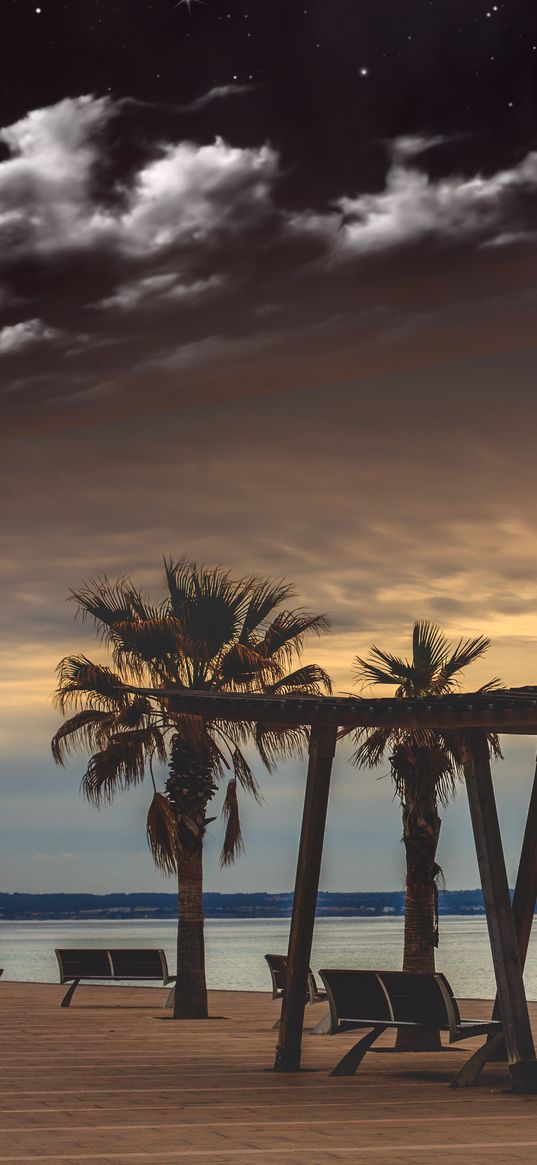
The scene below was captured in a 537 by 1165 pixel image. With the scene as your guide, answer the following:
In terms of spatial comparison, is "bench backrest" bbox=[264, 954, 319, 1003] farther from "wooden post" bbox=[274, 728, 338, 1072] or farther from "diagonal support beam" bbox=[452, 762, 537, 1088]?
"wooden post" bbox=[274, 728, 338, 1072]

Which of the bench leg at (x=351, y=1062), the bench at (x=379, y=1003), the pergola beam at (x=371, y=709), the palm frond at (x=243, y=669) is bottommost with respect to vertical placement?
the bench leg at (x=351, y=1062)

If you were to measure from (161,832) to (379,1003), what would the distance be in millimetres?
7895

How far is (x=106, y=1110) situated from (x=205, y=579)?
36.9 ft

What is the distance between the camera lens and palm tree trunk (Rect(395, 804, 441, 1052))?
692 inches

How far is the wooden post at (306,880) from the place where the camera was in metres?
12.2

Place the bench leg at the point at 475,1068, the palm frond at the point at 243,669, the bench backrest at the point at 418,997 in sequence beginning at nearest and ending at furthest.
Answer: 1. the bench leg at the point at 475,1068
2. the bench backrest at the point at 418,997
3. the palm frond at the point at 243,669

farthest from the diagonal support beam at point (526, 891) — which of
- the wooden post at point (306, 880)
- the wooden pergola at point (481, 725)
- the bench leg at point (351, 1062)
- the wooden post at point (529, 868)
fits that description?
the wooden post at point (306, 880)

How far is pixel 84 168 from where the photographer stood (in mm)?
11586

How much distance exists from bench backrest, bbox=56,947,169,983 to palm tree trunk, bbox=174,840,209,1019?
0.62 m

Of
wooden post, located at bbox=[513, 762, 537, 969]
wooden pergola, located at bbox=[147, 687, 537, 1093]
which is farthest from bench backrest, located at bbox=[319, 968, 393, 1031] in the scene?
wooden post, located at bbox=[513, 762, 537, 969]

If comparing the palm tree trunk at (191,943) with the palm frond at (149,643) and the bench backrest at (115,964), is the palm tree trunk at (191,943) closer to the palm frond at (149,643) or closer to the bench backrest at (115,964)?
the bench backrest at (115,964)

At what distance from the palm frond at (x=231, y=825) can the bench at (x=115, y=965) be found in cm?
169

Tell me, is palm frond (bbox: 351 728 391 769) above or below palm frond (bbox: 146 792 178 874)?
above

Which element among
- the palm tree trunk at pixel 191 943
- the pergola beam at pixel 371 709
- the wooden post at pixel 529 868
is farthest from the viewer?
the palm tree trunk at pixel 191 943
